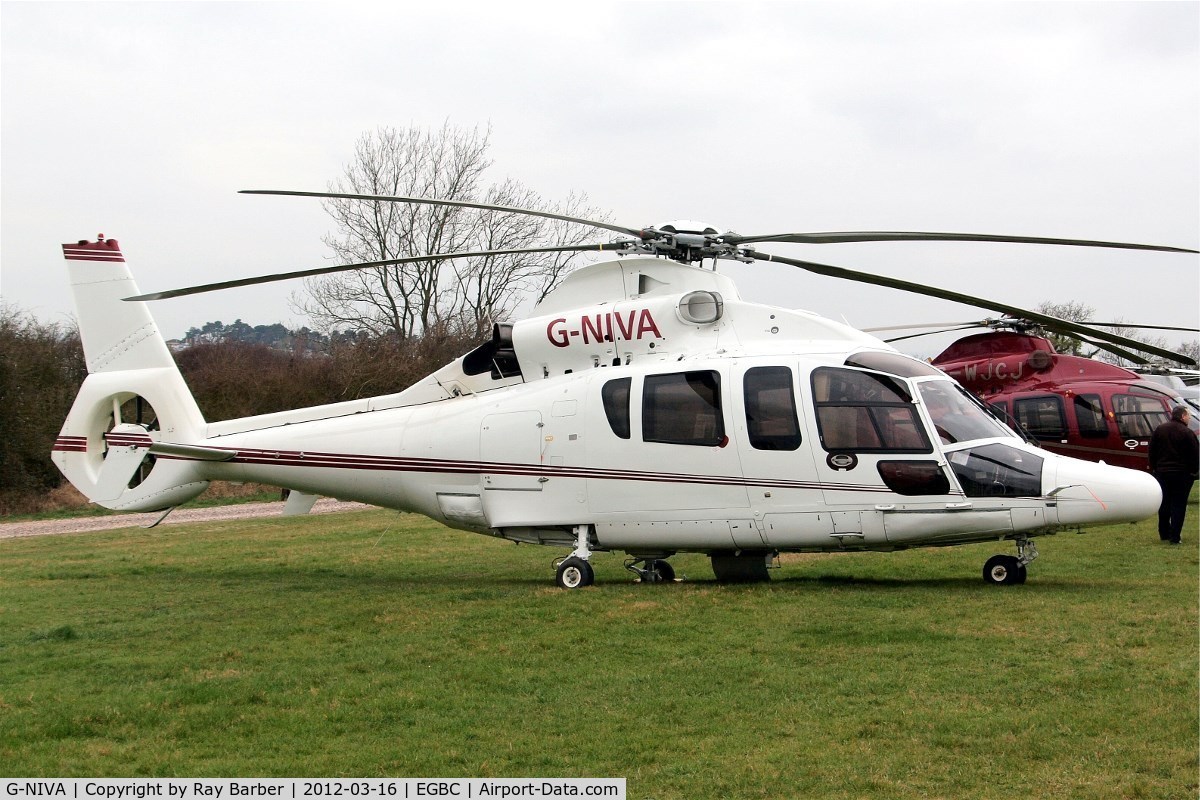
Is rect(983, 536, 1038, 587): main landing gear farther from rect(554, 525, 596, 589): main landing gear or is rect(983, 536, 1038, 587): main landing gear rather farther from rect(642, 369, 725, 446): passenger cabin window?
rect(554, 525, 596, 589): main landing gear

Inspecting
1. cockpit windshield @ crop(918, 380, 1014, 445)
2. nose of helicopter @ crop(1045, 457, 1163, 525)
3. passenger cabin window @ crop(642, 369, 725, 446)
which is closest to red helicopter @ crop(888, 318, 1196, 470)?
cockpit windshield @ crop(918, 380, 1014, 445)

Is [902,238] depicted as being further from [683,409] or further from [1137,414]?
[1137,414]

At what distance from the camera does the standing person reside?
53.0ft

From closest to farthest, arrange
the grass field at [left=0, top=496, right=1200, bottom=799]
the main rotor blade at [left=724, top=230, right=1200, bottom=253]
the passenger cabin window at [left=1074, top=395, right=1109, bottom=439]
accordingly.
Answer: the grass field at [left=0, top=496, right=1200, bottom=799]
the main rotor blade at [left=724, top=230, right=1200, bottom=253]
the passenger cabin window at [left=1074, top=395, right=1109, bottom=439]

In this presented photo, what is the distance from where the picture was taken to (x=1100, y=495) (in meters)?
11.2

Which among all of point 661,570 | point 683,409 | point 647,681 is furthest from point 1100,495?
point 647,681

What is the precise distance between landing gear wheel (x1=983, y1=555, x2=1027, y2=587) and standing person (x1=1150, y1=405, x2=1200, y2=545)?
17.6 ft

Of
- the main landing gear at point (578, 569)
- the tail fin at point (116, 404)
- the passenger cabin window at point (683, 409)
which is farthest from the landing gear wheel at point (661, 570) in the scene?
the tail fin at point (116, 404)

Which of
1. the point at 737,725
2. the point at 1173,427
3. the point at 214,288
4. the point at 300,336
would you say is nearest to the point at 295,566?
the point at 214,288

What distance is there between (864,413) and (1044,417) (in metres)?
10.7

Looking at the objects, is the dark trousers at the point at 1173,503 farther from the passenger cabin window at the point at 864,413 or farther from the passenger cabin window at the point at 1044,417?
the passenger cabin window at the point at 864,413

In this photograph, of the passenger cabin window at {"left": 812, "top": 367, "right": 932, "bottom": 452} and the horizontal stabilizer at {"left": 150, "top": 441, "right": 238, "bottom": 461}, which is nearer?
the passenger cabin window at {"left": 812, "top": 367, "right": 932, "bottom": 452}

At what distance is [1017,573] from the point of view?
39.3 ft

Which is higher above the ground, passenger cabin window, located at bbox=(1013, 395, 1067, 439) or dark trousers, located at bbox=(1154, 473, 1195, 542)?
passenger cabin window, located at bbox=(1013, 395, 1067, 439)
